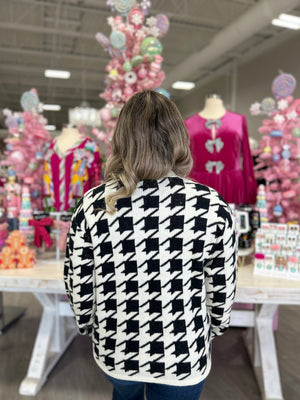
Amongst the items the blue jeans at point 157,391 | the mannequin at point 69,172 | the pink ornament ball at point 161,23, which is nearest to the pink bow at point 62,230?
the mannequin at point 69,172

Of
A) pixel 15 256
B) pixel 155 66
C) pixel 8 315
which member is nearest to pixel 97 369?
pixel 15 256

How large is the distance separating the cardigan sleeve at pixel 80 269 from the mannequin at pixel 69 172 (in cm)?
151

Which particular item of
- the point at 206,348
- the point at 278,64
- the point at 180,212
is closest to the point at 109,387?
the point at 206,348

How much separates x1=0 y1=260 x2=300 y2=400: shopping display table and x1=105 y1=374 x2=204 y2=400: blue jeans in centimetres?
74

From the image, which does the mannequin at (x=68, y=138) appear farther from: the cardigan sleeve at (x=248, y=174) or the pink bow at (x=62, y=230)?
the cardigan sleeve at (x=248, y=174)

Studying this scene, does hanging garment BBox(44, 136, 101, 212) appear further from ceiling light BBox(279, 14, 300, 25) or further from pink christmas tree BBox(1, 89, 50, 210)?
ceiling light BBox(279, 14, 300, 25)

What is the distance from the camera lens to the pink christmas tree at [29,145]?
2.76 metres

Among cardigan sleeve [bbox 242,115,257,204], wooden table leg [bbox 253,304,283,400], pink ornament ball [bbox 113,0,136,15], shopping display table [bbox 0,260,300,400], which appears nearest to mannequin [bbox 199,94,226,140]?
cardigan sleeve [bbox 242,115,257,204]

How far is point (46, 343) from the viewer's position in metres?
2.22

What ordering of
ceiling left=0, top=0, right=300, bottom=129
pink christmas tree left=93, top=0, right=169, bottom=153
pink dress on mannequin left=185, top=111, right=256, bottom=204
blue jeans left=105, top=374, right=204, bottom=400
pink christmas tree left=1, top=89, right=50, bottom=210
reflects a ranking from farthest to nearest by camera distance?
ceiling left=0, top=0, right=300, bottom=129 < pink christmas tree left=1, top=89, right=50, bottom=210 < pink dress on mannequin left=185, top=111, right=256, bottom=204 < pink christmas tree left=93, top=0, right=169, bottom=153 < blue jeans left=105, top=374, right=204, bottom=400

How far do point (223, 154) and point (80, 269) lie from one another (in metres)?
1.90

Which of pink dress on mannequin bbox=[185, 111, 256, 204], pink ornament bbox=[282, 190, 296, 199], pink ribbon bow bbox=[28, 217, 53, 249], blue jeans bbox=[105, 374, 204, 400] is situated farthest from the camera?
pink dress on mannequin bbox=[185, 111, 256, 204]

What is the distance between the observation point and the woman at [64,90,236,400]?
36.4 inches

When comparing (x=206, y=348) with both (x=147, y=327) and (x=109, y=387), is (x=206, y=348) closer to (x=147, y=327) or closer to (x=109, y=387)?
(x=147, y=327)
